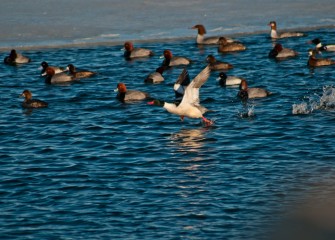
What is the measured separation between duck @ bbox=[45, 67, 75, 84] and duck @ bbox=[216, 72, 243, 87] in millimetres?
4137

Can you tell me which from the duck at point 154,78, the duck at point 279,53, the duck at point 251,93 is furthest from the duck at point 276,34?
the duck at point 251,93

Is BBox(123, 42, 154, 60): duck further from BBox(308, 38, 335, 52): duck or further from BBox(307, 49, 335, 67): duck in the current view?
BBox(308, 38, 335, 52): duck

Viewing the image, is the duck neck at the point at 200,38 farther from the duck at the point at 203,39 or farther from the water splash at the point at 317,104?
the water splash at the point at 317,104

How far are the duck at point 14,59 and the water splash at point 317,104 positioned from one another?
9598 millimetres

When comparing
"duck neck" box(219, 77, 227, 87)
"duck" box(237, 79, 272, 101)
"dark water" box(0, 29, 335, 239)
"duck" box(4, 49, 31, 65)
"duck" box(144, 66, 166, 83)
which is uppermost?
"duck" box(4, 49, 31, 65)

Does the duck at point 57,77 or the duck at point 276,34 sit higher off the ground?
the duck at point 276,34

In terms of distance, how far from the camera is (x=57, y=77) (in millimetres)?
22406

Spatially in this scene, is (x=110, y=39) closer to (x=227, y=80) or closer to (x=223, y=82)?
(x=223, y=82)

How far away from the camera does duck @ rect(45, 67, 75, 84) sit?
22.4m

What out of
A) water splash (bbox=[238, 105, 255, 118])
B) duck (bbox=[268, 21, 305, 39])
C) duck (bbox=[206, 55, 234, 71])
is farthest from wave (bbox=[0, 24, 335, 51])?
water splash (bbox=[238, 105, 255, 118])

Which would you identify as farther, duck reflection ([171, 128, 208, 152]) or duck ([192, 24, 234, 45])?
duck ([192, 24, 234, 45])

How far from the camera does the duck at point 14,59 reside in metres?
24.2

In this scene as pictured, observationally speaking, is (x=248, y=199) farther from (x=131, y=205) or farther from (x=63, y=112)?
(x=63, y=112)

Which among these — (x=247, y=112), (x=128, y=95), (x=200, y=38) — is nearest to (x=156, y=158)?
(x=247, y=112)
